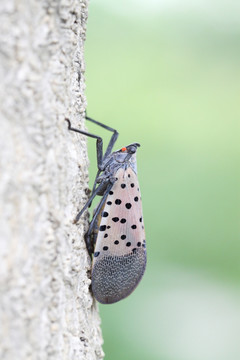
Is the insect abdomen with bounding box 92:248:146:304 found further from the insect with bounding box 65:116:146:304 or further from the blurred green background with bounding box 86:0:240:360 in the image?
the blurred green background with bounding box 86:0:240:360

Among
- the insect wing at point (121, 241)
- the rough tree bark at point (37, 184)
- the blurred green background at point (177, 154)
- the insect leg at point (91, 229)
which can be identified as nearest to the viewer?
the rough tree bark at point (37, 184)

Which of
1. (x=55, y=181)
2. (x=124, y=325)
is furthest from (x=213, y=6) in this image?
(x=55, y=181)

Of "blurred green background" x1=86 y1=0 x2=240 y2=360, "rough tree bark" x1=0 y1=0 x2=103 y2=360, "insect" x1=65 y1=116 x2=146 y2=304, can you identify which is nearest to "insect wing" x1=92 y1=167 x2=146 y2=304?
"insect" x1=65 y1=116 x2=146 y2=304

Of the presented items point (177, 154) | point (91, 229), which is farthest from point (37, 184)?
point (177, 154)

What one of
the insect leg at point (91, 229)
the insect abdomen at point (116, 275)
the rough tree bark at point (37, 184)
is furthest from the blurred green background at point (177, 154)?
the rough tree bark at point (37, 184)

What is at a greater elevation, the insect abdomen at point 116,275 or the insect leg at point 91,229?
the insect leg at point 91,229

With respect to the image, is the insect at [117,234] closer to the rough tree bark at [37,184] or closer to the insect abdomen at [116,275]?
the insect abdomen at [116,275]

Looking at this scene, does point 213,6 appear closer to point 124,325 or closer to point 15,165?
point 124,325
